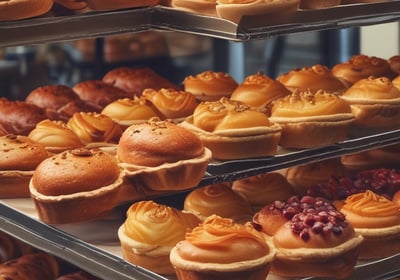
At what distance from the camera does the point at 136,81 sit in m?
3.73

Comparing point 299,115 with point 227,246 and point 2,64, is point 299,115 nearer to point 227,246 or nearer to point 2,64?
point 227,246

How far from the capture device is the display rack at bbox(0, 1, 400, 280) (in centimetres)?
267

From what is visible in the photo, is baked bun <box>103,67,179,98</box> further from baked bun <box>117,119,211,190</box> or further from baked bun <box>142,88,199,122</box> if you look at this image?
baked bun <box>117,119,211,190</box>

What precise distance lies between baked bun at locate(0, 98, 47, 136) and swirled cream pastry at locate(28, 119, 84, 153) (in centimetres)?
18

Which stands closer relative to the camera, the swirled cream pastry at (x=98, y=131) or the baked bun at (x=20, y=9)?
the baked bun at (x=20, y=9)

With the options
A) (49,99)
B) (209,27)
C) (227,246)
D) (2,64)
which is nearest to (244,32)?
(209,27)

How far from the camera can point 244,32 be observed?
2631 millimetres

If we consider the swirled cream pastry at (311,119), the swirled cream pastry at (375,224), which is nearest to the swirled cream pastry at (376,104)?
the swirled cream pastry at (311,119)

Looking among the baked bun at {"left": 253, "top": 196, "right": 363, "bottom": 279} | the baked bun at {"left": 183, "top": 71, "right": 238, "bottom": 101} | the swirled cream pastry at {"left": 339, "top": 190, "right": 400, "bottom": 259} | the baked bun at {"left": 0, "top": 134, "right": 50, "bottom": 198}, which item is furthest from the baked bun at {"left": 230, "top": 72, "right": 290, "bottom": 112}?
the baked bun at {"left": 0, "top": 134, "right": 50, "bottom": 198}

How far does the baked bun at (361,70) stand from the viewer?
361 centimetres

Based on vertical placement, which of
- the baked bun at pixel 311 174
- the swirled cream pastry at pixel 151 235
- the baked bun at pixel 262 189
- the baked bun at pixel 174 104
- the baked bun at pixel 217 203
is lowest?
the baked bun at pixel 311 174

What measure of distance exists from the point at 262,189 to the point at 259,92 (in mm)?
317

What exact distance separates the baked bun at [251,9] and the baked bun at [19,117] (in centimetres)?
83

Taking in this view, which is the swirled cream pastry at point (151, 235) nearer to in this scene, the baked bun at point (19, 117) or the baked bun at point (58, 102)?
the baked bun at point (19, 117)
